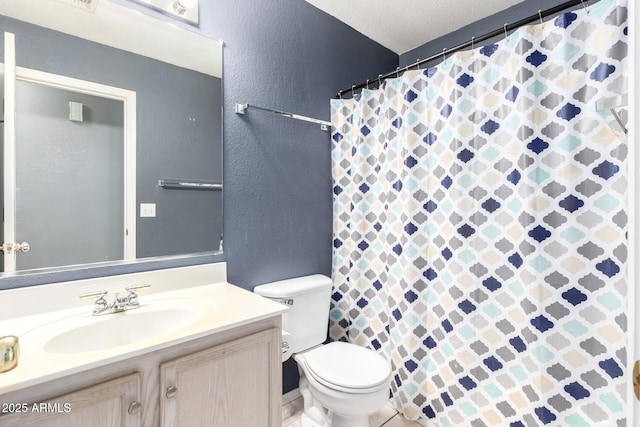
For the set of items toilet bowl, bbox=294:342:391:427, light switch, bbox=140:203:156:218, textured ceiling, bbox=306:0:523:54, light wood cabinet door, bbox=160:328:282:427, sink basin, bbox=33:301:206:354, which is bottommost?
toilet bowl, bbox=294:342:391:427

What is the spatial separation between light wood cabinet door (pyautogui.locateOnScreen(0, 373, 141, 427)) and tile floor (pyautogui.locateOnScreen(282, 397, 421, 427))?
1.10 m

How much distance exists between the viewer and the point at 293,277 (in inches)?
73.9

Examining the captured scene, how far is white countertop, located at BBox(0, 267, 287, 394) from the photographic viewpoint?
74cm

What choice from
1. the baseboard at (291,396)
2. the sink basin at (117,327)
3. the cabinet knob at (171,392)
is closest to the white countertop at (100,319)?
the sink basin at (117,327)

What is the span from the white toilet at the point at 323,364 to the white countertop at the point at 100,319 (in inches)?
15.7

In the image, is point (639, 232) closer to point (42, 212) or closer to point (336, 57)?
point (42, 212)

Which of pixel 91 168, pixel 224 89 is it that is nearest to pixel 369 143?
pixel 224 89

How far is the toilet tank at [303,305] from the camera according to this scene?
1.64m

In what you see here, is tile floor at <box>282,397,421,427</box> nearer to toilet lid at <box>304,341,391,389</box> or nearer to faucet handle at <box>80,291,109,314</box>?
toilet lid at <box>304,341,391,389</box>

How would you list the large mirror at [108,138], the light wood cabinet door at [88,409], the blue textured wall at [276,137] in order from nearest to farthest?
the light wood cabinet door at [88,409], the large mirror at [108,138], the blue textured wall at [276,137]

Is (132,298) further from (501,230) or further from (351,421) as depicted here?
(501,230)

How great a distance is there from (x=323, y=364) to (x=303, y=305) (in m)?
0.33

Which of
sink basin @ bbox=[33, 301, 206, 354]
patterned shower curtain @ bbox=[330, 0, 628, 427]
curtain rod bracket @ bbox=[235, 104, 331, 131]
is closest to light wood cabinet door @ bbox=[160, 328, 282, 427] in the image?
sink basin @ bbox=[33, 301, 206, 354]

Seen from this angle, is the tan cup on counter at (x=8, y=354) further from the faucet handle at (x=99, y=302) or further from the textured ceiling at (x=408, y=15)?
the textured ceiling at (x=408, y=15)
